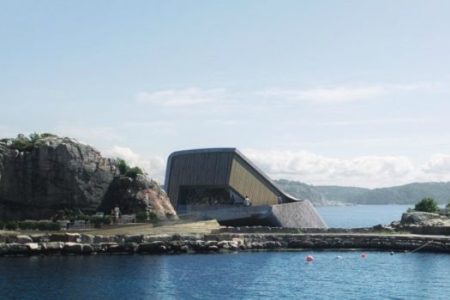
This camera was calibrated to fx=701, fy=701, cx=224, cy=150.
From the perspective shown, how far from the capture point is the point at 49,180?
2923 inches

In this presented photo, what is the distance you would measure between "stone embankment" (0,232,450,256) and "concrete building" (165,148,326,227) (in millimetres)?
8060

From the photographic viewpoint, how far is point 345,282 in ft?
165

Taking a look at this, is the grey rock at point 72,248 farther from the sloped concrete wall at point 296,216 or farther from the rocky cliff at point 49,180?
the sloped concrete wall at point 296,216

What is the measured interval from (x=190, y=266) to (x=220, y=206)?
2621 centimetres

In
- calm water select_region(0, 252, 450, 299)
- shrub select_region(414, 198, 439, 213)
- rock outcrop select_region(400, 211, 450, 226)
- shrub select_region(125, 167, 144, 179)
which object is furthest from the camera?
shrub select_region(414, 198, 439, 213)

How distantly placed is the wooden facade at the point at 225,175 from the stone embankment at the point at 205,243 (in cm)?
1342

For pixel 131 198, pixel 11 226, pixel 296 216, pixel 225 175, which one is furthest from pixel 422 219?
pixel 11 226

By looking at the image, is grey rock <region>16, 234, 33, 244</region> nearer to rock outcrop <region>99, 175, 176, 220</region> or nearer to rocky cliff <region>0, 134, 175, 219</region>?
rocky cliff <region>0, 134, 175, 219</region>

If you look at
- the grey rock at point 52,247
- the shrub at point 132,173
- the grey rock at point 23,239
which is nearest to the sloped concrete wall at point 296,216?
the shrub at point 132,173

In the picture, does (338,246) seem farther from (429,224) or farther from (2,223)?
(2,223)

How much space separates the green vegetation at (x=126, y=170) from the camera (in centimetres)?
7775

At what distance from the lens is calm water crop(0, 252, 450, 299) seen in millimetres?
44438

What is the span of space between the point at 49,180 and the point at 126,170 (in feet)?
29.0

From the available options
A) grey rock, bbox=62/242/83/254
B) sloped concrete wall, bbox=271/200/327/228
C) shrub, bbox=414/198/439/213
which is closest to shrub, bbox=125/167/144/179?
grey rock, bbox=62/242/83/254
